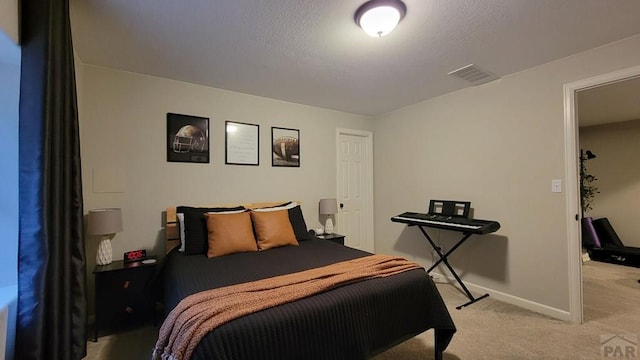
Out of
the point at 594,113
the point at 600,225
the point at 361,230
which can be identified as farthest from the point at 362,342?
the point at 600,225

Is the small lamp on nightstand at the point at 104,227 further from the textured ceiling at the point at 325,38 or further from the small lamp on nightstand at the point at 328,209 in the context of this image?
the small lamp on nightstand at the point at 328,209

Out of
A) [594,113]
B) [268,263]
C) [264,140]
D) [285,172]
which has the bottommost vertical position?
[268,263]

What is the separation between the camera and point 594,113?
163 inches

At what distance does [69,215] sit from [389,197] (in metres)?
→ 3.64

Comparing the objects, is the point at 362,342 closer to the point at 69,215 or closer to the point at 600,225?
the point at 69,215

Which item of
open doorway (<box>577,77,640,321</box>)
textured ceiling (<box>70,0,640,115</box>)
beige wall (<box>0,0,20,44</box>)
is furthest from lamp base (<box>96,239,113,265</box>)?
open doorway (<box>577,77,640,321</box>)

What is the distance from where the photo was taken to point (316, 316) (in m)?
1.46

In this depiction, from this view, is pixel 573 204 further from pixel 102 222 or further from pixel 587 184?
pixel 102 222

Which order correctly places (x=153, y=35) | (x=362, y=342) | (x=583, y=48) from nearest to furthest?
(x=362, y=342) → (x=153, y=35) → (x=583, y=48)

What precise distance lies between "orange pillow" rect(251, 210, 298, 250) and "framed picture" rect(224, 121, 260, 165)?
Answer: 0.83 meters

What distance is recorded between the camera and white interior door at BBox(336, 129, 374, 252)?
4.24 m

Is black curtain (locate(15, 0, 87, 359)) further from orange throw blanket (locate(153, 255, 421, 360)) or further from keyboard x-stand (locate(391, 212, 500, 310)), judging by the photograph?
keyboard x-stand (locate(391, 212, 500, 310))

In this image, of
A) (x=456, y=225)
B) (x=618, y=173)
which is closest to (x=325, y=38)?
(x=456, y=225)

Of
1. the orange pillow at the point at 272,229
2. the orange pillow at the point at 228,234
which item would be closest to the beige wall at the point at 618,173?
the orange pillow at the point at 272,229
